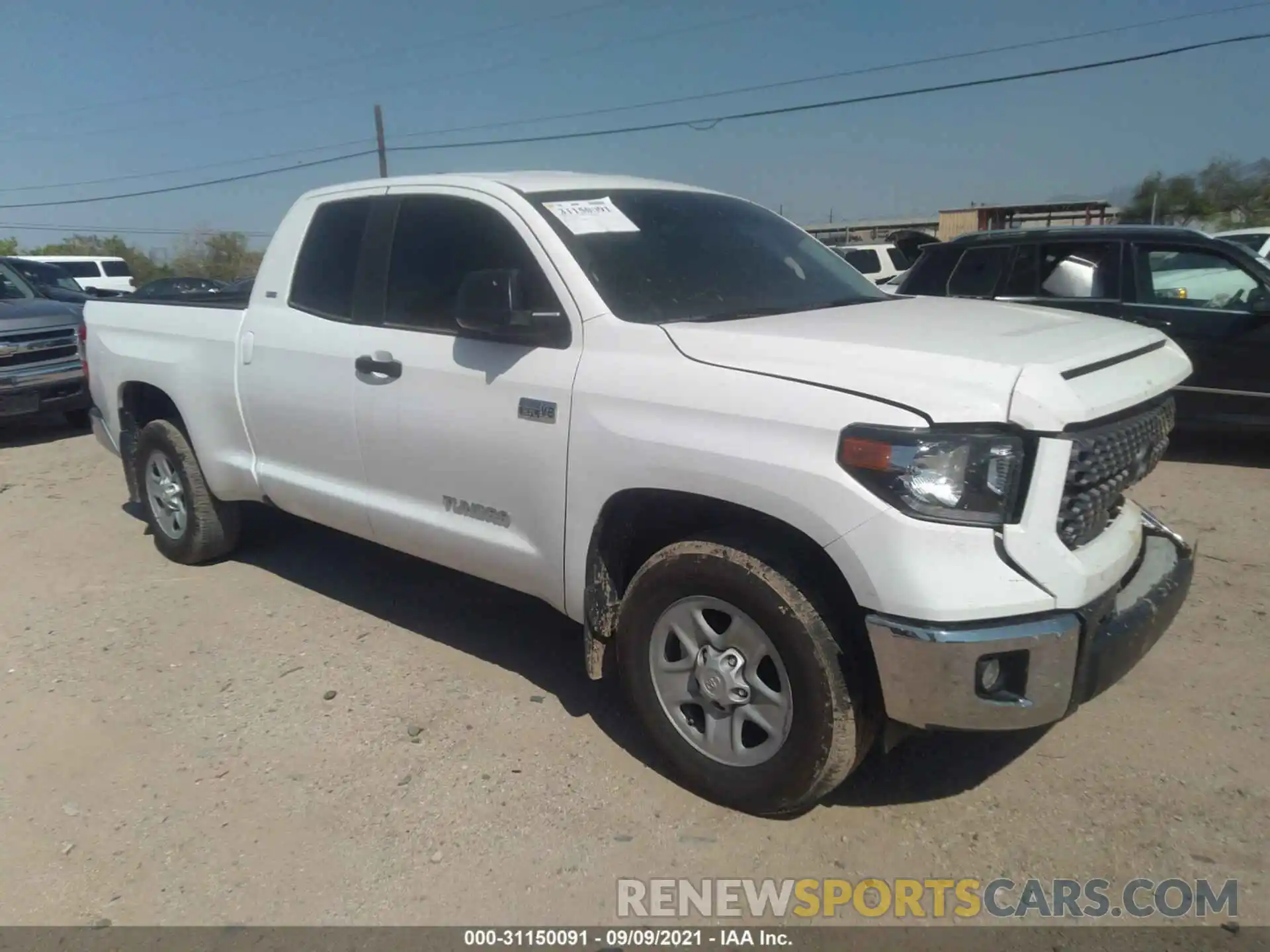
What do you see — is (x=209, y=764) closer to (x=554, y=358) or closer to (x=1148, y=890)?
(x=554, y=358)

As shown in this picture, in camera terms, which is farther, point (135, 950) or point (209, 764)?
point (209, 764)

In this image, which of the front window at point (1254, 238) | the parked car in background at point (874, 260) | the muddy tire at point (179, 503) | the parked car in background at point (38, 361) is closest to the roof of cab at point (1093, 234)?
the front window at point (1254, 238)

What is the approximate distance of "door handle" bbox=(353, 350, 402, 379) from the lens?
12.6ft

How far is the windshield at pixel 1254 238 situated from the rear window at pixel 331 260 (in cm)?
1050

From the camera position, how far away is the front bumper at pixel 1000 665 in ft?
8.13

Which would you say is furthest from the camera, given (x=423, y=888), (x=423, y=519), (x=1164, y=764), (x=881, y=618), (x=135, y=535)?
(x=135, y=535)

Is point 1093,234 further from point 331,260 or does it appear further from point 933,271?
point 331,260

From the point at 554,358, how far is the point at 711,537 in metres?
0.84

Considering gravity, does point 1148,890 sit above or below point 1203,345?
below

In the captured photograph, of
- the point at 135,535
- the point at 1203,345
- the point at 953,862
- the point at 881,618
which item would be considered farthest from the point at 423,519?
the point at 1203,345

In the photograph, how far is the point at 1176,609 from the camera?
9.99 ft

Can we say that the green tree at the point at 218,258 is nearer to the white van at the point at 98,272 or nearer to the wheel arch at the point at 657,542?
the white van at the point at 98,272

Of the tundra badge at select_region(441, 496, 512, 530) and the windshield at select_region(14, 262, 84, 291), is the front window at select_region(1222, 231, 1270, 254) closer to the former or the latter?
the tundra badge at select_region(441, 496, 512, 530)

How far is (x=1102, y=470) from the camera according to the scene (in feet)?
8.75
